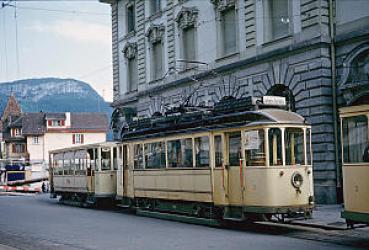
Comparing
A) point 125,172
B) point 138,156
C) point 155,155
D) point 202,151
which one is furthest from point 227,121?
point 125,172

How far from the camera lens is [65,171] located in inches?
1101

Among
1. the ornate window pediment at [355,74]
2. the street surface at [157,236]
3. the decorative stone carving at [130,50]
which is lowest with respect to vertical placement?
the street surface at [157,236]

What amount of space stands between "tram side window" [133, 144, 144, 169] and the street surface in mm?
2268

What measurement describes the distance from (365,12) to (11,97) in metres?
80.3

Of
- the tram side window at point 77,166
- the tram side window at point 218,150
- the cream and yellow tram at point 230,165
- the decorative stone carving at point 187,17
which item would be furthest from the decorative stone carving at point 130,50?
the tram side window at point 218,150

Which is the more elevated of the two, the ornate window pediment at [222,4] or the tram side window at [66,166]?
the ornate window pediment at [222,4]

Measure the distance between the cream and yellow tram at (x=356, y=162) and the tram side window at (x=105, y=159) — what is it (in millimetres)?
13955

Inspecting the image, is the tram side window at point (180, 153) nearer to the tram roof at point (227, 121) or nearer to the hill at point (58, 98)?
the tram roof at point (227, 121)

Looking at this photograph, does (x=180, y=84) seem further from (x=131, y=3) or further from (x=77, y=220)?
(x=77, y=220)

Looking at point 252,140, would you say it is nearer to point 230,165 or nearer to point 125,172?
point 230,165

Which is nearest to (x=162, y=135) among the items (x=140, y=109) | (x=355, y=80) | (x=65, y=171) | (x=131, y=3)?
(x=355, y=80)

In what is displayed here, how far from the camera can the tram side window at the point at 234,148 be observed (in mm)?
15383

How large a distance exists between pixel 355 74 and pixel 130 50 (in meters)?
19.4

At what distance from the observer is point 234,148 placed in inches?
614
